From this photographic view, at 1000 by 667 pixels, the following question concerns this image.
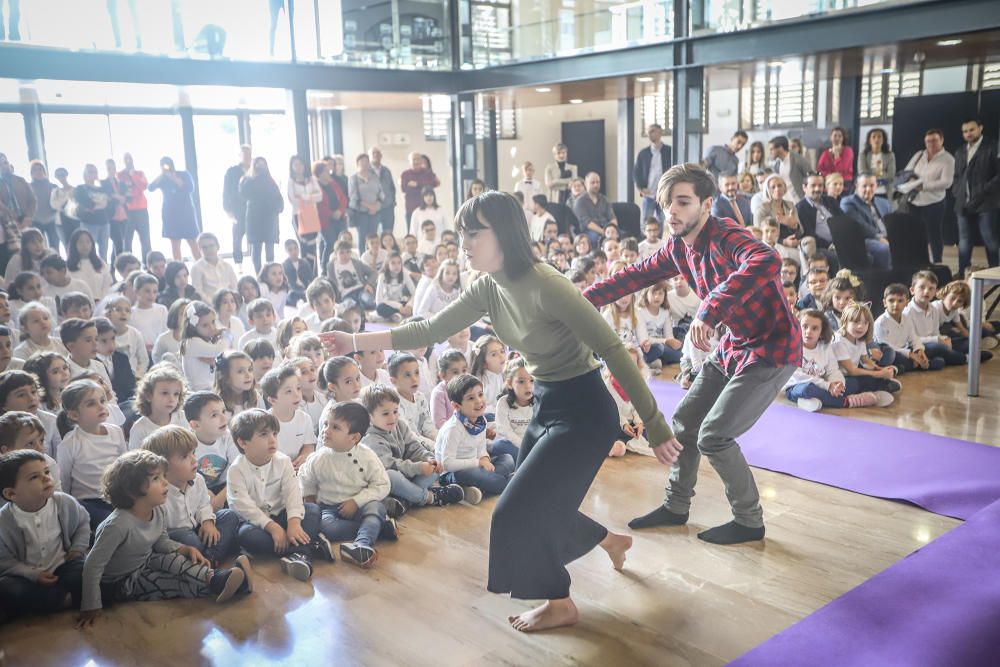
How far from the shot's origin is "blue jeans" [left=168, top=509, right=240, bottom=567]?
11.3 ft

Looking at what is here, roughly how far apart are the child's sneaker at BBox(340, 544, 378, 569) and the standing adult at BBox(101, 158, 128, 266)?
8759 millimetres

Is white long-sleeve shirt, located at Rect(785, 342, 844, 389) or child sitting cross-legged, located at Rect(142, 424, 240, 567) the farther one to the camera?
white long-sleeve shirt, located at Rect(785, 342, 844, 389)

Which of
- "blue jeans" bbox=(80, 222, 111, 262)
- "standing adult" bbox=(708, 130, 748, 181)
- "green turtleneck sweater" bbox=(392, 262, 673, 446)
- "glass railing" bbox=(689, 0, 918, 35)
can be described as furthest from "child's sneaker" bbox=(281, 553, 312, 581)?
"blue jeans" bbox=(80, 222, 111, 262)

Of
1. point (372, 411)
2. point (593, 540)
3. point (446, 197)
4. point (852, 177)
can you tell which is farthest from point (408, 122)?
point (593, 540)

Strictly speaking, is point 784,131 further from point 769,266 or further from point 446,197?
point 769,266

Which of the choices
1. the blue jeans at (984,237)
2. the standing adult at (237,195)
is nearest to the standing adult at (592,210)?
the blue jeans at (984,237)

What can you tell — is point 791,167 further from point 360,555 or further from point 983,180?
point 360,555

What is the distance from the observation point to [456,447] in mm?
4270

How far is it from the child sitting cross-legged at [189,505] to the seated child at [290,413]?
602 mm

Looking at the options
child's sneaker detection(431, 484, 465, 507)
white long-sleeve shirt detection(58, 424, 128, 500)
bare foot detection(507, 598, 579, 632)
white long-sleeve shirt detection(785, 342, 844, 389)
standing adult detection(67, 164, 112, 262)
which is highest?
standing adult detection(67, 164, 112, 262)

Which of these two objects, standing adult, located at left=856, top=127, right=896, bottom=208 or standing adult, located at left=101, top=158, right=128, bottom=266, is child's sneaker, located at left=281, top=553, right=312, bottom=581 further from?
standing adult, located at left=101, top=158, right=128, bottom=266

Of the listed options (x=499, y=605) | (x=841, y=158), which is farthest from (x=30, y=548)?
(x=841, y=158)

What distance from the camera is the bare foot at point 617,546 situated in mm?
3299

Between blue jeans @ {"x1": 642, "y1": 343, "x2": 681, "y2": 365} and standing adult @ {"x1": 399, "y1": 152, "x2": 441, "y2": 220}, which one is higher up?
standing adult @ {"x1": 399, "y1": 152, "x2": 441, "y2": 220}
